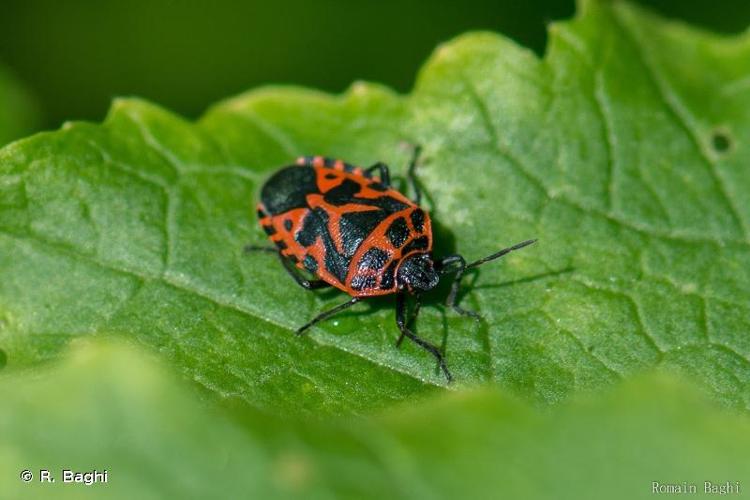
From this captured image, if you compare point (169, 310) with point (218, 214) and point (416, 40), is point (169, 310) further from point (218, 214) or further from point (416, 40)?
point (416, 40)

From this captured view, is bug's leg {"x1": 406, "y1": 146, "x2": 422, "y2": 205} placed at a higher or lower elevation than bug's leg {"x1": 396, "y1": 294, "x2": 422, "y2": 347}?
higher

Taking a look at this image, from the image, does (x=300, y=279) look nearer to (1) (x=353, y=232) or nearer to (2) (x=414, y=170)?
(1) (x=353, y=232)

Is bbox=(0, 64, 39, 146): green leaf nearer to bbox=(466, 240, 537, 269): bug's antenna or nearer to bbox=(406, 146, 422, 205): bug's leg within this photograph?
bbox=(406, 146, 422, 205): bug's leg

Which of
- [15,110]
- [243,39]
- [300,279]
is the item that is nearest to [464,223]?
[300,279]

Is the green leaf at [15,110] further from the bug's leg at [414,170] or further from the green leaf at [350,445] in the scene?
the green leaf at [350,445]

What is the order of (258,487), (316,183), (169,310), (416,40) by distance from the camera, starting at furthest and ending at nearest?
1. (416,40)
2. (316,183)
3. (169,310)
4. (258,487)

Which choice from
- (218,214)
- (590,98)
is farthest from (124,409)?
(590,98)

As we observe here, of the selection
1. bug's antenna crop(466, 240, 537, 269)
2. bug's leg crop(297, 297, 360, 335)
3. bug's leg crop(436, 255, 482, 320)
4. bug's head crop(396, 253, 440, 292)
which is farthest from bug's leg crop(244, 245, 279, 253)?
bug's antenna crop(466, 240, 537, 269)
